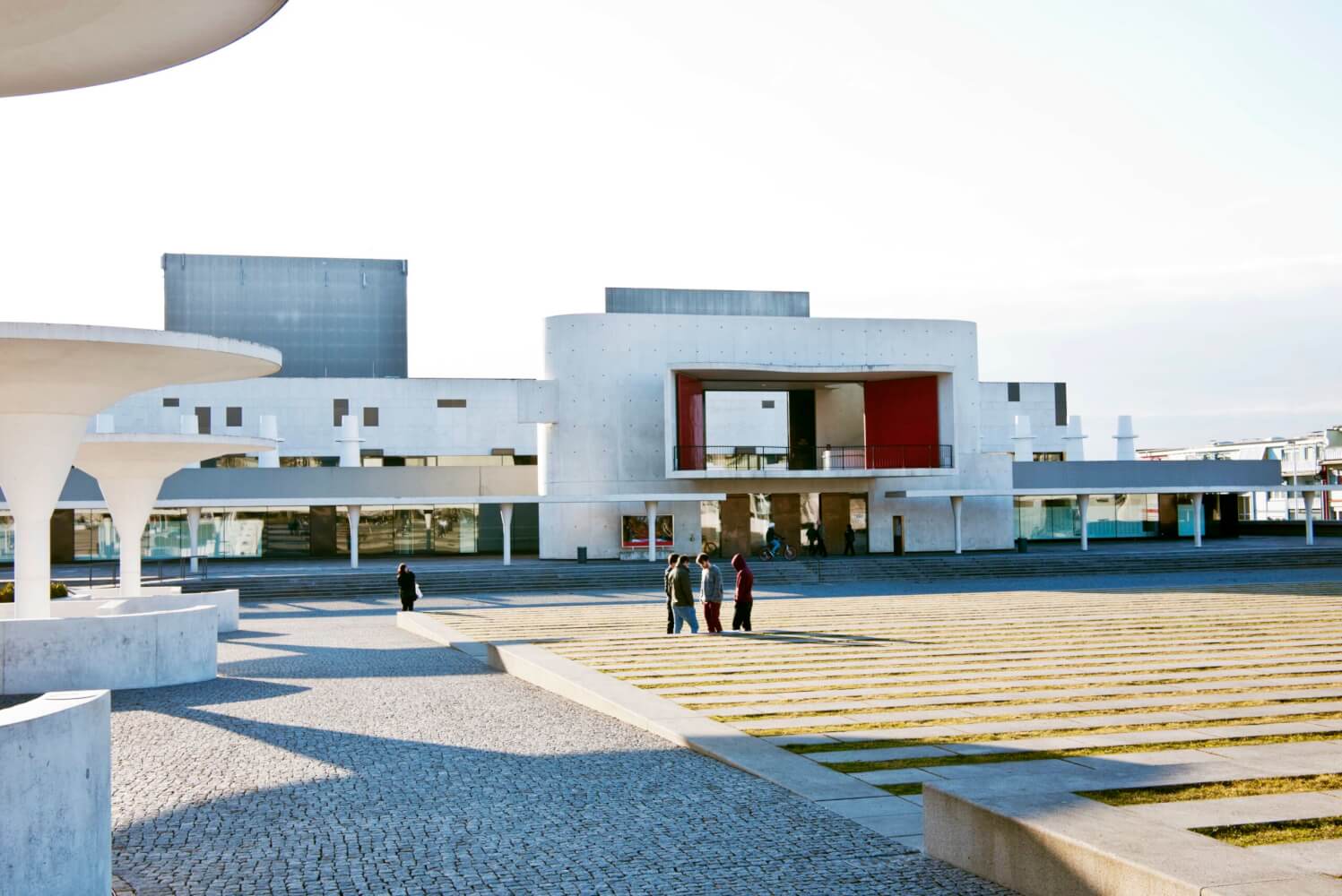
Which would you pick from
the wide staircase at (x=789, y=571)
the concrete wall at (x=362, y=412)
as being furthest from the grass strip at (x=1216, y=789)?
the concrete wall at (x=362, y=412)

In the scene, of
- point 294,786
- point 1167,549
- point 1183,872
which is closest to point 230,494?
point 1167,549

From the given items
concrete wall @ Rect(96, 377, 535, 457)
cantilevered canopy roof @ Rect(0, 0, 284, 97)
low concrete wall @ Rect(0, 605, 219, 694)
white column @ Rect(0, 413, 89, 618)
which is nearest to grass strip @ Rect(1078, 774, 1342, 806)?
cantilevered canopy roof @ Rect(0, 0, 284, 97)

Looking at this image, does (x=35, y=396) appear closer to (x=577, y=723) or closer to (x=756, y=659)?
(x=577, y=723)

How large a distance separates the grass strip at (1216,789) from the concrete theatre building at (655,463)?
32.9 m

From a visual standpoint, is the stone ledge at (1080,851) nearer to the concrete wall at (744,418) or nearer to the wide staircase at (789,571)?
the wide staircase at (789,571)

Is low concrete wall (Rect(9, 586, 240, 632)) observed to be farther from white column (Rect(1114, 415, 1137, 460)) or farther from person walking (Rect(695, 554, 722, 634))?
white column (Rect(1114, 415, 1137, 460))

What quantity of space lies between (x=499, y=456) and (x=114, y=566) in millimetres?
16778

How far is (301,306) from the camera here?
2926 inches

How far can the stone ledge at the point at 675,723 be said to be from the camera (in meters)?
9.64

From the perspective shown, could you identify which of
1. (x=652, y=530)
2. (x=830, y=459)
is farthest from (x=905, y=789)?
(x=830, y=459)

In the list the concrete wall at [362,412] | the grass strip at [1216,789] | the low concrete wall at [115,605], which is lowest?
the grass strip at [1216,789]

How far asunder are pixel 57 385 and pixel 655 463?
2895 centimetres

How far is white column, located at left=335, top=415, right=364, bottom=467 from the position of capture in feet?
160

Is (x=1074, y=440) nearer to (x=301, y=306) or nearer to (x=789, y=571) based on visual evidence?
(x=789, y=571)
